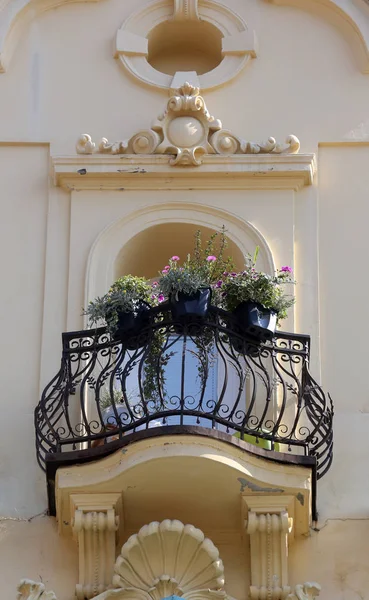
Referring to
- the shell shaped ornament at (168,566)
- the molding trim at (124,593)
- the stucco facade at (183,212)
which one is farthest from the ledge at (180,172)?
the molding trim at (124,593)

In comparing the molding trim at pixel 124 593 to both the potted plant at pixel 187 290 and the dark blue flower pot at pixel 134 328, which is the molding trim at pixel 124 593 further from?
the potted plant at pixel 187 290

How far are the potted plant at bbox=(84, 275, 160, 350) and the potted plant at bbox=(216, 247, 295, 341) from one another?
50 cm

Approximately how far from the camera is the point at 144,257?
12680 millimetres

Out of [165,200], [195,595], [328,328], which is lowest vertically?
[195,595]

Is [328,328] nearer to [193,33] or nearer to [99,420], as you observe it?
[99,420]

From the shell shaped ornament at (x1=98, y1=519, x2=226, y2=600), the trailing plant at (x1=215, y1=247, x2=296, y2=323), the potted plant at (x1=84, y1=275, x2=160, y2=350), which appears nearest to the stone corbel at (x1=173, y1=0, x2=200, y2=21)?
the trailing plant at (x1=215, y1=247, x2=296, y2=323)

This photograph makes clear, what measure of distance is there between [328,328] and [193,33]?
9.03 ft

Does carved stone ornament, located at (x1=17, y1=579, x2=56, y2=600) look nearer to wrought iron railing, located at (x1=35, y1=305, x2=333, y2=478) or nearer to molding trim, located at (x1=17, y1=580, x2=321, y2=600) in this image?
molding trim, located at (x1=17, y1=580, x2=321, y2=600)

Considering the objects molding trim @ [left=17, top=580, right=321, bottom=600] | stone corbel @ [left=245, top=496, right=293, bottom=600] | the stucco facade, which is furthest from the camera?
the stucco facade

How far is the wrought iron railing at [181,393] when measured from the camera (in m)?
10.8

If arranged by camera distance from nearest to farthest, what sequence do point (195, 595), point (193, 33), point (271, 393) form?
point (195, 595), point (271, 393), point (193, 33)

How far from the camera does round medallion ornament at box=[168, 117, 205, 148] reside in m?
12.5

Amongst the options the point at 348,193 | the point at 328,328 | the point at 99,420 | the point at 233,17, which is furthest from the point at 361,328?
the point at 233,17

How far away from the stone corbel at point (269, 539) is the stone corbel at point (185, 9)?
412 centimetres
